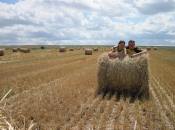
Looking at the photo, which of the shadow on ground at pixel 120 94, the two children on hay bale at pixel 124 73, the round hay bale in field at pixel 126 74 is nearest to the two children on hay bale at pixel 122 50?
the two children on hay bale at pixel 124 73

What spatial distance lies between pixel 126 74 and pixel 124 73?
9 centimetres

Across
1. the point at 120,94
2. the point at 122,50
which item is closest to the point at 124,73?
the point at 120,94

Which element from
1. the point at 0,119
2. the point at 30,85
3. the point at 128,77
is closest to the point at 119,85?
the point at 128,77

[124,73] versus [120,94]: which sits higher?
[124,73]

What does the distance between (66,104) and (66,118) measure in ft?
3.95

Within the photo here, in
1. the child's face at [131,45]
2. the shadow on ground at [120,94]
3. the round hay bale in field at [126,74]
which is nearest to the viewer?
the shadow on ground at [120,94]

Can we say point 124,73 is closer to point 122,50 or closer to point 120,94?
point 120,94

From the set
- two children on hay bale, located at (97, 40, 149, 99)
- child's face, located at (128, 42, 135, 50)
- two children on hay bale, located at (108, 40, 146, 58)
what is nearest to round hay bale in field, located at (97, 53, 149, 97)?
two children on hay bale, located at (97, 40, 149, 99)

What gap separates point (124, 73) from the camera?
8062 mm

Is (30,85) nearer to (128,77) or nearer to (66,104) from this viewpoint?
(66,104)

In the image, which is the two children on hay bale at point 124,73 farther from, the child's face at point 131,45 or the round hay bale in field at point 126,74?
the child's face at point 131,45

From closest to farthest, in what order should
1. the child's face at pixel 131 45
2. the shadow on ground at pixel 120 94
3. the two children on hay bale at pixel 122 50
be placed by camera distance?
1. the shadow on ground at pixel 120 94
2. the two children on hay bale at pixel 122 50
3. the child's face at pixel 131 45

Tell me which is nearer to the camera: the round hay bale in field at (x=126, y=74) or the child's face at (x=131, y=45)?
the round hay bale in field at (x=126, y=74)

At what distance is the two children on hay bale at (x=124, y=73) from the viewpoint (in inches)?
313
